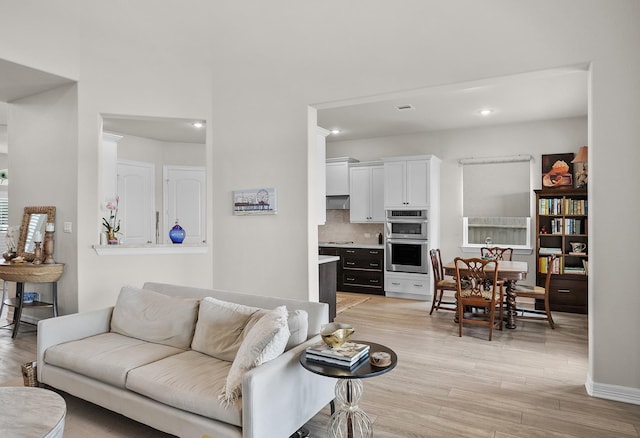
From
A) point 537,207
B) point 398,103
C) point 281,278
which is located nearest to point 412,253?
point 537,207

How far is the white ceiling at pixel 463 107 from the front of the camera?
4681 mm

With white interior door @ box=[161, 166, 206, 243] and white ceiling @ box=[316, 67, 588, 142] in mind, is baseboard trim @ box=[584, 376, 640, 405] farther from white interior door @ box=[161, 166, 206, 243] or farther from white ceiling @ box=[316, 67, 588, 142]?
white interior door @ box=[161, 166, 206, 243]

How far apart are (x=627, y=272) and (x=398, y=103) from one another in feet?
11.1

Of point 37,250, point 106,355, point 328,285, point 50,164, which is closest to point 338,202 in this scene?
point 328,285

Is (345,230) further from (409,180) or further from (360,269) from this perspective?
(409,180)

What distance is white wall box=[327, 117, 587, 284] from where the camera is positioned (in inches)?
246

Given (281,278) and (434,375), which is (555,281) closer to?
(434,375)

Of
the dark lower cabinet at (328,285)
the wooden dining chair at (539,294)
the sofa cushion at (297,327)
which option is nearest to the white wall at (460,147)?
the wooden dining chair at (539,294)

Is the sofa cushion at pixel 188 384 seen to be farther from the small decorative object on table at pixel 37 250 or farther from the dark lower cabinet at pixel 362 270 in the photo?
the dark lower cabinet at pixel 362 270

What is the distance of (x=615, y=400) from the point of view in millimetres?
2955

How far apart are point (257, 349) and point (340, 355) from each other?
437mm

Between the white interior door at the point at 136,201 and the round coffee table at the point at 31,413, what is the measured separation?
16.8 ft

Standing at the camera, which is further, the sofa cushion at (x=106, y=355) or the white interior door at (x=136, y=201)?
the white interior door at (x=136, y=201)

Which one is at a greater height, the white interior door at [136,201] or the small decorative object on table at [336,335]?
the white interior door at [136,201]
